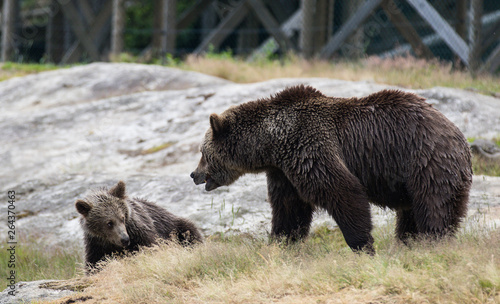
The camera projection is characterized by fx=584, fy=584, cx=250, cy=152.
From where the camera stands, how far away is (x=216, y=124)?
219 inches

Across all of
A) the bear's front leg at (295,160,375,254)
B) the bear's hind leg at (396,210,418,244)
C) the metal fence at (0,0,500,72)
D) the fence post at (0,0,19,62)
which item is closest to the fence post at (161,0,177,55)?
the metal fence at (0,0,500,72)

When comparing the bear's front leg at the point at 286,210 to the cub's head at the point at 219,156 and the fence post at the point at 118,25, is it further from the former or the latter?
the fence post at the point at 118,25

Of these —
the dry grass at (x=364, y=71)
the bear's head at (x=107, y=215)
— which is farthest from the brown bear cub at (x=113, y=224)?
the dry grass at (x=364, y=71)

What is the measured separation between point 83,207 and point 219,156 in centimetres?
146

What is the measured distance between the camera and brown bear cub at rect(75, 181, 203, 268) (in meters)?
5.73

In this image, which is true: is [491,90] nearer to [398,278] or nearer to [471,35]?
[471,35]

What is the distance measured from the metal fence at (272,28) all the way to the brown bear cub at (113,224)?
25.9 feet

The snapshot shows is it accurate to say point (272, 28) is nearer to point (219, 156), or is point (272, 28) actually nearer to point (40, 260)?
point (40, 260)

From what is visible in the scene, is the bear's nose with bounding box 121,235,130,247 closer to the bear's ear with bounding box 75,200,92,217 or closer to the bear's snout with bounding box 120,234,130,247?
the bear's snout with bounding box 120,234,130,247

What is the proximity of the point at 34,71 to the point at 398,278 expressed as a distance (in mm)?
13942

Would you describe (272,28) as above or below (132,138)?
above

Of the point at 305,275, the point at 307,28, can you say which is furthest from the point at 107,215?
the point at 307,28

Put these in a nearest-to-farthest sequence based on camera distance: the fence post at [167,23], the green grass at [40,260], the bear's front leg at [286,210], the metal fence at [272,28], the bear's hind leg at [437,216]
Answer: the bear's hind leg at [437,216]
the bear's front leg at [286,210]
the green grass at [40,260]
the metal fence at [272,28]
the fence post at [167,23]

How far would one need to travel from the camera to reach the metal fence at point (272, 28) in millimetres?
12312
